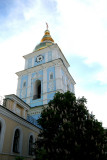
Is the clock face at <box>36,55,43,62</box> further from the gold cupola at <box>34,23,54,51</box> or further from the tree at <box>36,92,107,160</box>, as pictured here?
the tree at <box>36,92,107,160</box>

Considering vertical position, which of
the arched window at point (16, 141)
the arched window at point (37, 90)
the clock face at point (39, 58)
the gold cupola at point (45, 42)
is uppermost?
the gold cupola at point (45, 42)

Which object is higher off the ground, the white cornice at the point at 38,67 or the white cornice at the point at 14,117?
the white cornice at the point at 38,67

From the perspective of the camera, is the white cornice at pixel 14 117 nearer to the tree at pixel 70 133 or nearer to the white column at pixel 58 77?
the tree at pixel 70 133

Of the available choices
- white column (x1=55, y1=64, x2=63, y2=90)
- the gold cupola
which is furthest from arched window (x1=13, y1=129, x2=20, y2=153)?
the gold cupola

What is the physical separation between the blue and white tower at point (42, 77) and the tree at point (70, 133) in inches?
324

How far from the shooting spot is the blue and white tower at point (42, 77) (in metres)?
21.0

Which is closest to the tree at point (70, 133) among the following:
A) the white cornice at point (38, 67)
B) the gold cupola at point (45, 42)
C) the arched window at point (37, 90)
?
the arched window at point (37, 90)

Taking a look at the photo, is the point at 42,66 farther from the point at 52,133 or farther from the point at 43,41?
the point at 52,133

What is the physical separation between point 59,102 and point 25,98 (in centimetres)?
1128

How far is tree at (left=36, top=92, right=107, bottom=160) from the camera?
28.6 feet

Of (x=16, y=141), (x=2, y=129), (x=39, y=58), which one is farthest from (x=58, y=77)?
(x=2, y=129)

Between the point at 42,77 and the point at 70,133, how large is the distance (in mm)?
14794

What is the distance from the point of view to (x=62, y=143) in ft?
30.2

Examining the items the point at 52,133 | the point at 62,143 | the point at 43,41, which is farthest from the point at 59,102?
the point at 43,41
